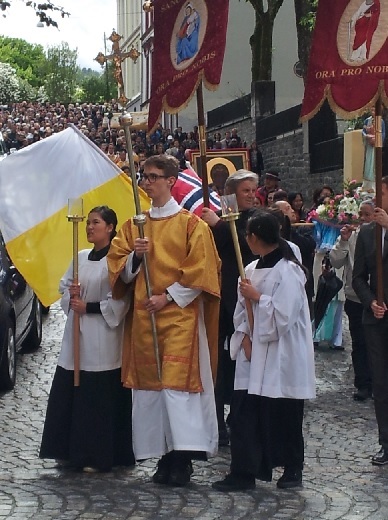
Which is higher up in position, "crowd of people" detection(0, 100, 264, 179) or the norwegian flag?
"crowd of people" detection(0, 100, 264, 179)

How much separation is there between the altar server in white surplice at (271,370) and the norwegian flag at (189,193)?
3.07 metres

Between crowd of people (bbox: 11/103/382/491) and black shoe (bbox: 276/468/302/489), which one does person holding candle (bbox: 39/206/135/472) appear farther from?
black shoe (bbox: 276/468/302/489)

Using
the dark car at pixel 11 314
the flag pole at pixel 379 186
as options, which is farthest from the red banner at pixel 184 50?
the dark car at pixel 11 314

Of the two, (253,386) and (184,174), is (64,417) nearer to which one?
(253,386)

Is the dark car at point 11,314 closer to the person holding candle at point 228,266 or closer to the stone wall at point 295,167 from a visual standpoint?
the person holding candle at point 228,266

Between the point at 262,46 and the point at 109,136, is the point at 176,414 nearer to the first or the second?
the point at 262,46

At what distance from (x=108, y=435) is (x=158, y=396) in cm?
53

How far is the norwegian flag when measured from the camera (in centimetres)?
1044

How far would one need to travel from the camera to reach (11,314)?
11117 millimetres

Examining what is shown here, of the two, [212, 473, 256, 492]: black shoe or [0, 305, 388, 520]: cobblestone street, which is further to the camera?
[212, 473, 256, 492]: black shoe

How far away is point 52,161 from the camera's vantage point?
29.7 ft

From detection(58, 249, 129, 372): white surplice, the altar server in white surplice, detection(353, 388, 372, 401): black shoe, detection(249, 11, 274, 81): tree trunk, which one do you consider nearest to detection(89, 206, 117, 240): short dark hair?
detection(58, 249, 129, 372): white surplice

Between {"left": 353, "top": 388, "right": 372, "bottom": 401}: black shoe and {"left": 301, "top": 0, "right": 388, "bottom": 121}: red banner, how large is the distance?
3.24 meters

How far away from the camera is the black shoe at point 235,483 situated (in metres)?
7.22
